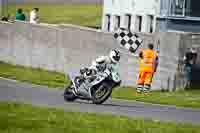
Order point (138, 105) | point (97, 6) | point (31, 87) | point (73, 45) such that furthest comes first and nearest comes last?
point (97, 6)
point (73, 45)
point (31, 87)
point (138, 105)

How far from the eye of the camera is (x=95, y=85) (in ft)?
63.4

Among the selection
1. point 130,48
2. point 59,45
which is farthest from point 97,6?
point 130,48

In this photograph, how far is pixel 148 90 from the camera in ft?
79.2

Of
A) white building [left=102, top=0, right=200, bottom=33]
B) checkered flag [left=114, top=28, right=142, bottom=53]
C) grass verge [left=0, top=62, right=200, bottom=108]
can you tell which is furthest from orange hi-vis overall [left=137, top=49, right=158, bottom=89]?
white building [left=102, top=0, right=200, bottom=33]

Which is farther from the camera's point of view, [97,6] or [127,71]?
[97,6]

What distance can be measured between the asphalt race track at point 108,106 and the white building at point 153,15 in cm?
1252

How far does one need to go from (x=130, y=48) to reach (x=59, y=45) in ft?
15.4

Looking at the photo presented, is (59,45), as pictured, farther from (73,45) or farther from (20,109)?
(20,109)

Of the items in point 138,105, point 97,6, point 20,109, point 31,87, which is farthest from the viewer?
point 97,6

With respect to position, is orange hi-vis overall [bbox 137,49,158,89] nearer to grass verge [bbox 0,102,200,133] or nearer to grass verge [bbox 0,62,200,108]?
grass verge [bbox 0,62,200,108]

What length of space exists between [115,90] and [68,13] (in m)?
31.9

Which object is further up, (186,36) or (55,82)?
(186,36)

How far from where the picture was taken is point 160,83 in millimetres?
24797

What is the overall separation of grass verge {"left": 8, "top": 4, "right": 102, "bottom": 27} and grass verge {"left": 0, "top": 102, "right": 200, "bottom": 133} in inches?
1357
